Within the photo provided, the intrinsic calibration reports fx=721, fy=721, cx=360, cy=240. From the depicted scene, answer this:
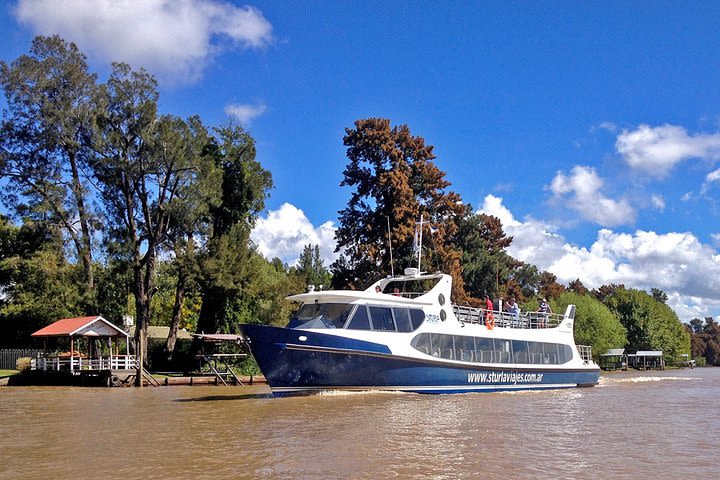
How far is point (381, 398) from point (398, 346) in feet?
7.32

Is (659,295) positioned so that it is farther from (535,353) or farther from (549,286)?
(535,353)

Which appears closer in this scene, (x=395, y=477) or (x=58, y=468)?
(x=395, y=477)

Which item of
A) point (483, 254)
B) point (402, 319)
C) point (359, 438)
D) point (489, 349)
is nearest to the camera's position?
point (359, 438)

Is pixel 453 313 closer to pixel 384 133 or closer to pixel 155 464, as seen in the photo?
pixel 155 464

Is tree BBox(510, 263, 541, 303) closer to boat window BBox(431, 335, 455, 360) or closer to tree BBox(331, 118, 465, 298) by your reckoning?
tree BBox(331, 118, 465, 298)

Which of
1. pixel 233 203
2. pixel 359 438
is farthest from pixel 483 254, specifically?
pixel 359 438

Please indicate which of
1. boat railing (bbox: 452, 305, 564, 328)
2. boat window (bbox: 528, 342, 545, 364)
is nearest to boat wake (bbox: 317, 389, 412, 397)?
boat railing (bbox: 452, 305, 564, 328)

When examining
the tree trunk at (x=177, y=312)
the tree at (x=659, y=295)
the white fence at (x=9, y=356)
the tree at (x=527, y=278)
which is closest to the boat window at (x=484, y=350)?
the tree trunk at (x=177, y=312)

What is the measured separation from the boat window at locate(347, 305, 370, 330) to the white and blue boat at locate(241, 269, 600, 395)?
0.11ft

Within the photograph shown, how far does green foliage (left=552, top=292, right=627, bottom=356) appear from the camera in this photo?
7288 centimetres

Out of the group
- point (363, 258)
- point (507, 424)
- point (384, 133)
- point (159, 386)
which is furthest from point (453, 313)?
point (384, 133)

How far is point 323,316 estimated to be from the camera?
969 inches

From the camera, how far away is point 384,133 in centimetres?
5203

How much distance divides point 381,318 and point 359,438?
1033 centimetres
